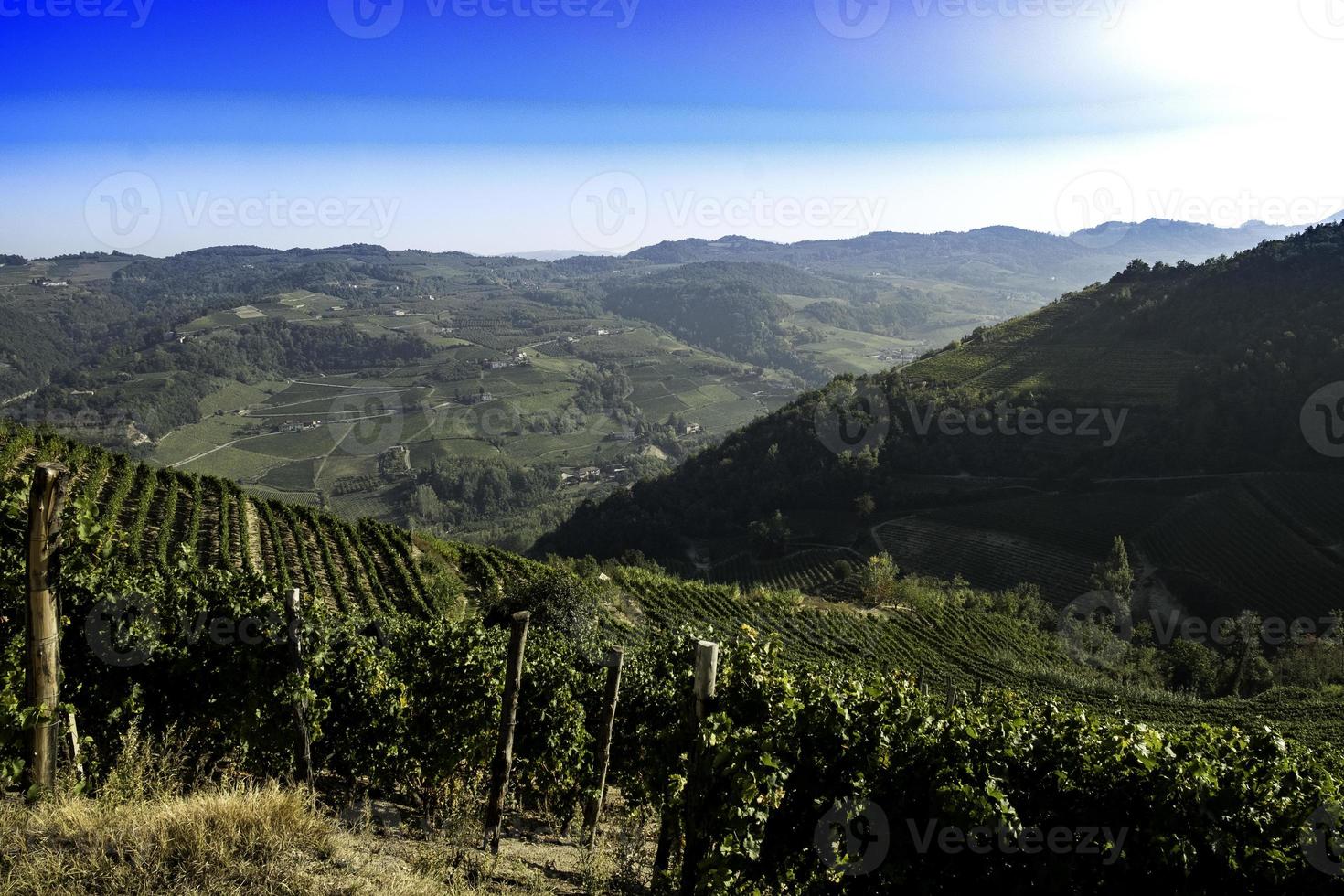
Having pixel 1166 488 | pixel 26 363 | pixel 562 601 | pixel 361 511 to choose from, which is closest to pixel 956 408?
pixel 1166 488

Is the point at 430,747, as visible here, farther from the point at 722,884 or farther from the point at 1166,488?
the point at 1166,488

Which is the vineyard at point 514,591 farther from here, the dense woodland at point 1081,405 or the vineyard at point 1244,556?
the dense woodland at point 1081,405

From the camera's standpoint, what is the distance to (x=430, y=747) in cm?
1112

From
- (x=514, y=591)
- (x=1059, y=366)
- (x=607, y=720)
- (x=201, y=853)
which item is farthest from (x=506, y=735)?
(x=1059, y=366)

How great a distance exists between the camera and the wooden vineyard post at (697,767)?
20.8 ft

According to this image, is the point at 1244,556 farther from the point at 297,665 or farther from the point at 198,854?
the point at 198,854

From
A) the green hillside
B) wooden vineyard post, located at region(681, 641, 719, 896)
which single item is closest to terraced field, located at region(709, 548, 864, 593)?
the green hillside

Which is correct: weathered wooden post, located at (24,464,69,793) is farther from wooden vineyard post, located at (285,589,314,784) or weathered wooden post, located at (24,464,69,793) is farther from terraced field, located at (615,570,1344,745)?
terraced field, located at (615,570,1344,745)

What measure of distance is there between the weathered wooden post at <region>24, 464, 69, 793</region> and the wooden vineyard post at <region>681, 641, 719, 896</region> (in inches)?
206

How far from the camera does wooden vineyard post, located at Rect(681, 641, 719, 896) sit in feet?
20.8

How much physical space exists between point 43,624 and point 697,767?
18.3 ft

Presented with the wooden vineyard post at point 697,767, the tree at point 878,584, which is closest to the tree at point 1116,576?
the tree at point 878,584

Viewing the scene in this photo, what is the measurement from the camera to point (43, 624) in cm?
566

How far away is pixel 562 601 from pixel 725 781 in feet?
81.1
